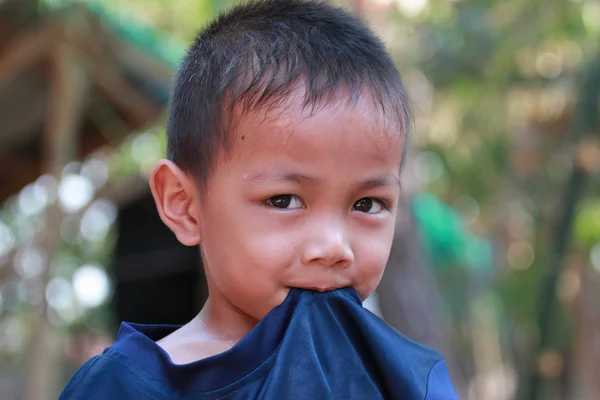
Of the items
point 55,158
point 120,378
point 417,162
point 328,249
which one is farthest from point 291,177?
point 417,162

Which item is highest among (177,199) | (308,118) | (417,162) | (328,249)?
(417,162)

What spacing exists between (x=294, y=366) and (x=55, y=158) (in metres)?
5.20

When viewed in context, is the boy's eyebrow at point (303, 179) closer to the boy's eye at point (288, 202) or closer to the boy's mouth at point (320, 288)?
the boy's eye at point (288, 202)

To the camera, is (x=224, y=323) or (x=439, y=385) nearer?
(x=439, y=385)

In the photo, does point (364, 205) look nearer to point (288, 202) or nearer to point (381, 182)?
point (381, 182)

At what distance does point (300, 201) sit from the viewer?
156 centimetres

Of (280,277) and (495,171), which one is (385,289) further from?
(495,171)

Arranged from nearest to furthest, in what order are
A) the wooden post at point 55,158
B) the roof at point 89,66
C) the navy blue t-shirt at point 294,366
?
the navy blue t-shirt at point 294,366
the roof at point 89,66
the wooden post at point 55,158

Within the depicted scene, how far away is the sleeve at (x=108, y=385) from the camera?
4.89 ft

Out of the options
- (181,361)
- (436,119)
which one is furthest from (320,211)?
(436,119)

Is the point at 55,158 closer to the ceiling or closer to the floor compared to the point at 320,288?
closer to the ceiling

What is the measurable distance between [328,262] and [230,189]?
0.23m

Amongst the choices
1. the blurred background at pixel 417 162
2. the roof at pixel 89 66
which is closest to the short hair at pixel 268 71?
the blurred background at pixel 417 162

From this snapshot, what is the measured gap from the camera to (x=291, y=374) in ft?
4.72
